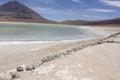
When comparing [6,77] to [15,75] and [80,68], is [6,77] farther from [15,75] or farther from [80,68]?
[80,68]

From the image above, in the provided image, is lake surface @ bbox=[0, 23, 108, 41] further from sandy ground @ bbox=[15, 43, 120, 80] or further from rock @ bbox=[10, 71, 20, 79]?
rock @ bbox=[10, 71, 20, 79]

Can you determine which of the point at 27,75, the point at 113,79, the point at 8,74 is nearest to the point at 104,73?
the point at 113,79

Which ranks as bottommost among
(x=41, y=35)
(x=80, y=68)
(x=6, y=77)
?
(x=41, y=35)

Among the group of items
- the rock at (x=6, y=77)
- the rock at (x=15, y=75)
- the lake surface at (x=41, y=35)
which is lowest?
the lake surface at (x=41, y=35)

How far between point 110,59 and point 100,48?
5.62 ft

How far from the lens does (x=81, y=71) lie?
9.34m

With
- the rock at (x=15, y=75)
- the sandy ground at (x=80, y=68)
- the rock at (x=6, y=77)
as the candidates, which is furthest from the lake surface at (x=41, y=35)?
the rock at (x=15, y=75)

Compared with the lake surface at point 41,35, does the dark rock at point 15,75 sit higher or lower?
higher

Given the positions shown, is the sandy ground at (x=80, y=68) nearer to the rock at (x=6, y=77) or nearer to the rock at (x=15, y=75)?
the rock at (x=15, y=75)

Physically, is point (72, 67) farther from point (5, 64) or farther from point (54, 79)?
point (5, 64)

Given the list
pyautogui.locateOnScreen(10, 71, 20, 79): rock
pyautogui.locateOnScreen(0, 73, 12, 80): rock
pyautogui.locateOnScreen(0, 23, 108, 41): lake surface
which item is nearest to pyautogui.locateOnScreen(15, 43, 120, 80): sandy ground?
pyautogui.locateOnScreen(10, 71, 20, 79): rock

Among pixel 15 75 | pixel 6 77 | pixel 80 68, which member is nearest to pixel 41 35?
pixel 80 68

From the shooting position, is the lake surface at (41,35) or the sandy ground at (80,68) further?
the lake surface at (41,35)

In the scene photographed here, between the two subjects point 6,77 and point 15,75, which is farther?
point 6,77
